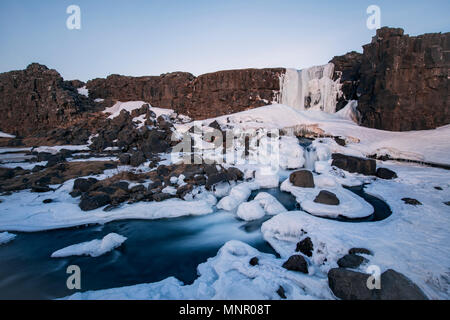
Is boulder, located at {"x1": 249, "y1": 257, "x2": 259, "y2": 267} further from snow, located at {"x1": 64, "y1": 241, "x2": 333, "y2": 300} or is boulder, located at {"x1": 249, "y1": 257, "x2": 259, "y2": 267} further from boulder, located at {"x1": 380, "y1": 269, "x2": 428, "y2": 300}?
boulder, located at {"x1": 380, "y1": 269, "x2": 428, "y2": 300}

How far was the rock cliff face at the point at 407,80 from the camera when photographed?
13.7 meters

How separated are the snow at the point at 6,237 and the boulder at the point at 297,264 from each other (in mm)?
6951

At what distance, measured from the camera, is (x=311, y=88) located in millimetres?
23734

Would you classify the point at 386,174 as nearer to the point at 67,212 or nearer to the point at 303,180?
the point at 303,180

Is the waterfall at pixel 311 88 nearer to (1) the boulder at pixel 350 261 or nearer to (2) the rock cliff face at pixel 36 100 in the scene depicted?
(1) the boulder at pixel 350 261

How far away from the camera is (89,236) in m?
6.07

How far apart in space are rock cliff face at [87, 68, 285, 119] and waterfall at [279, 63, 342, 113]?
127cm

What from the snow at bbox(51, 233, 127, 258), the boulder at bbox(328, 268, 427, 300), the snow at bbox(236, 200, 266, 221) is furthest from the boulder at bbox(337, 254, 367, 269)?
the snow at bbox(51, 233, 127, 258)

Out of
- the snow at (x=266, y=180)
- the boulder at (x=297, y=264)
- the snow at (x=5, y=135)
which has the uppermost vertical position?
the snow at (x=5, y=135)

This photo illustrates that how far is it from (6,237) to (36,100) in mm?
28806

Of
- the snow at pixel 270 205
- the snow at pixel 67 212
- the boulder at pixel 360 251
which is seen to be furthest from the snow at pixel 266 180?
the boulder at pixel 360 251

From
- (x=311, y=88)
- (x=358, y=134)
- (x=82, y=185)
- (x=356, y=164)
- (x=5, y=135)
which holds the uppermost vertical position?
(x=311, y=88)

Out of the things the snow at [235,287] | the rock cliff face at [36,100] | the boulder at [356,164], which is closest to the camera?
the snow at [235,287]

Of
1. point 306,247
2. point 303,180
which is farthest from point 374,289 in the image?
point 303,180
